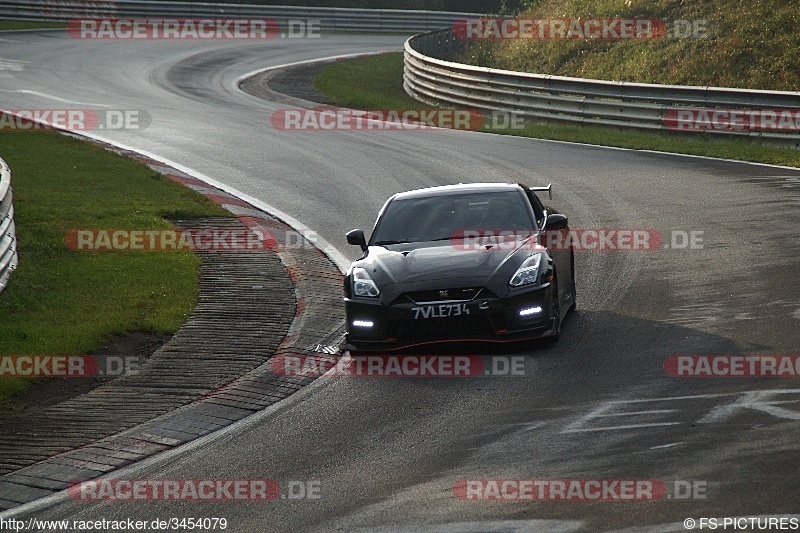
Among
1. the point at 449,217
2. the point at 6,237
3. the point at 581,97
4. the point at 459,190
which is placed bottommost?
the point at 581,97

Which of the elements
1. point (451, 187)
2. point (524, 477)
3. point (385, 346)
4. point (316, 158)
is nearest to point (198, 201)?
point (316, 158)

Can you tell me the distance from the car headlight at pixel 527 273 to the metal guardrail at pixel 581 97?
12.0 m

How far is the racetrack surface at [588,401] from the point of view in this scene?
657 centimetres

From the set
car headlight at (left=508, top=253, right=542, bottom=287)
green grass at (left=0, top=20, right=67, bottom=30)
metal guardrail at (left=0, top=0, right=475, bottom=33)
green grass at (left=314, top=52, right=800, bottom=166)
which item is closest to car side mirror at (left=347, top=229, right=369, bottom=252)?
car headlight at (left=508, top=253, right=542, bottom=287)

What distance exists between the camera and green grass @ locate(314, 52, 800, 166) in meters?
20.5

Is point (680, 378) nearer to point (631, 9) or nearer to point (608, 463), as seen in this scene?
point (608, 463)

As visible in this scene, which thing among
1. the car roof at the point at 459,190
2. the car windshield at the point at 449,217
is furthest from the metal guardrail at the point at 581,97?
the car windshield at the point at 449,217

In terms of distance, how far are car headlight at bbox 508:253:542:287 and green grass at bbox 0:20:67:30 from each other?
1411 inches

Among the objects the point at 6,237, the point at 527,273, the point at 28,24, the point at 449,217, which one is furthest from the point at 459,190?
the point at 28,24

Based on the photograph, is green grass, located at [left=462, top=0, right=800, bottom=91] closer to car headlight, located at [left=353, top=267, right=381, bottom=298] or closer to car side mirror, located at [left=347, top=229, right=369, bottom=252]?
car side mirror, located at [left=347, top=229, right=369, bottom=252]

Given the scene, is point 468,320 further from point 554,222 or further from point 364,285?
point 554,222

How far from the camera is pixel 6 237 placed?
12.4 meters

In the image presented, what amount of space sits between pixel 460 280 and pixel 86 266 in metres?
5.08

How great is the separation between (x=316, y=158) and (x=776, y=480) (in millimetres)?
15953
